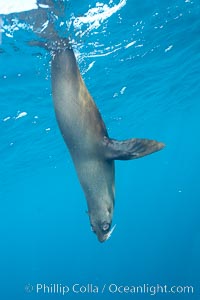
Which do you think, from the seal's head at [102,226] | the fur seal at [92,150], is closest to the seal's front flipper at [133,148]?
the fur seal at [92,150]

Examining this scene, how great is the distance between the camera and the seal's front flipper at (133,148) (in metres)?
4.29

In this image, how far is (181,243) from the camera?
45.5 m

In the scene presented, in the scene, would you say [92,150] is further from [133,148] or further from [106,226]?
[106,226]

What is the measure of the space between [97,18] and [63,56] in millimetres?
4973

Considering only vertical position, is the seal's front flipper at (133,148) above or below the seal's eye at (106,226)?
above

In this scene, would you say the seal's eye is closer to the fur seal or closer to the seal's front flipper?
the fur seal

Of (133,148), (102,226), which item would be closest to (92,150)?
(133,148)

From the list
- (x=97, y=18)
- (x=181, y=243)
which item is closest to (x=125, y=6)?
(x=97, y=18)

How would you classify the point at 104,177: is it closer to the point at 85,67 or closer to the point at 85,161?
the point at 85,161

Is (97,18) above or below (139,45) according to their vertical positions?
below

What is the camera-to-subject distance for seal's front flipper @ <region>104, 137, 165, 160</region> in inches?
169

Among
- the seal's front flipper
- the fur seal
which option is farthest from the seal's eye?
the seal's front flipper

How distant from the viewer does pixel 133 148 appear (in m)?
4.34

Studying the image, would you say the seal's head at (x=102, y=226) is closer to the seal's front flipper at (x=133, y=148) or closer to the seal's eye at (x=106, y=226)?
the seal's eye at (x=106, y=226)
